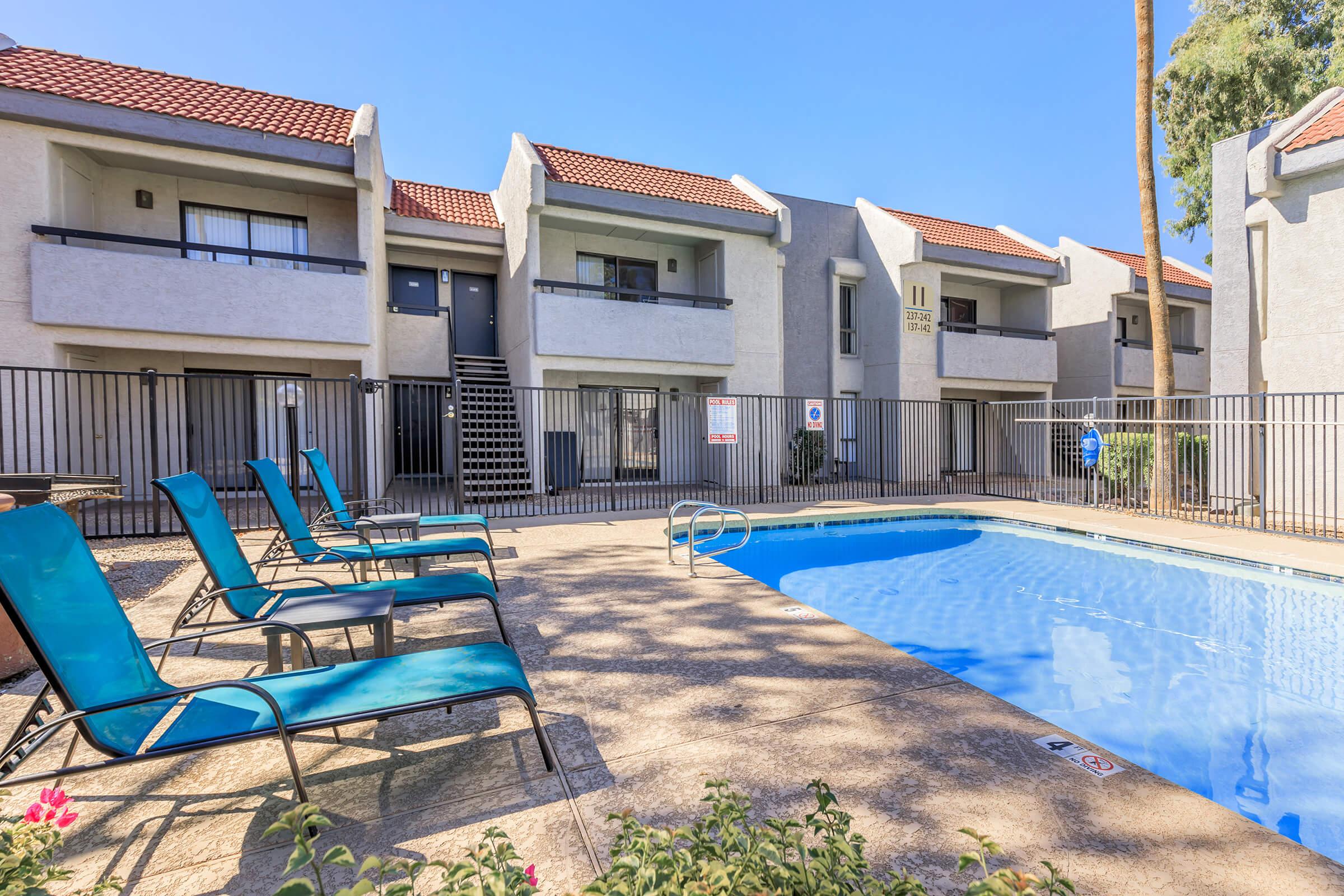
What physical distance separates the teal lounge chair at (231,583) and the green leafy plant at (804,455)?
12850 millimetres

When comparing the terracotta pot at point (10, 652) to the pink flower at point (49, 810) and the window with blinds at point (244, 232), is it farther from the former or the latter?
the window with blinds at point (244, 232)

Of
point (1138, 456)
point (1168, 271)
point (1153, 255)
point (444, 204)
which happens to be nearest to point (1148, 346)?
point (1168, 271)

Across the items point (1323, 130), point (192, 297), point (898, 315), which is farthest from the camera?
point (898, 315)

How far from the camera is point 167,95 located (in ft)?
39.4

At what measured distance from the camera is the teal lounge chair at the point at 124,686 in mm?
1916

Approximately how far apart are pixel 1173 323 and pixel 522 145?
2485 centimetres

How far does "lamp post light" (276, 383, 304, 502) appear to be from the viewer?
9844 mm

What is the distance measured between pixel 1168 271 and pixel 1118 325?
3351 millimetres

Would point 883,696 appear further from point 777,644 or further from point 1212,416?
point 1212,416

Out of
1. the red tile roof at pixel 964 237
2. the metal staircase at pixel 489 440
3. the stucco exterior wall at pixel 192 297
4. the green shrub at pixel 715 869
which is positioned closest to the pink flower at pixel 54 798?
the green shrub at pixel 715 869

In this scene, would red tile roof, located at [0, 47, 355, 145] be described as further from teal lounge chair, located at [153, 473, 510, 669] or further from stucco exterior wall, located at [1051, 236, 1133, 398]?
stucco exterior wall, located at [1051, 236, 1133, 398]

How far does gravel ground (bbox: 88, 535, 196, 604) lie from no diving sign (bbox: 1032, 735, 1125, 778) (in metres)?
6.84

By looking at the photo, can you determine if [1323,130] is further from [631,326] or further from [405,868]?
[405,868]

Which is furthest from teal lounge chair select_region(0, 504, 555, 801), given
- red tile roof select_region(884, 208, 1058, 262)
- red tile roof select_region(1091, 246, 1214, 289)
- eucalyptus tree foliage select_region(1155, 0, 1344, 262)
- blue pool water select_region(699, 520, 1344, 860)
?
red tile roof select_region(1091, 246, 1214, 289)
